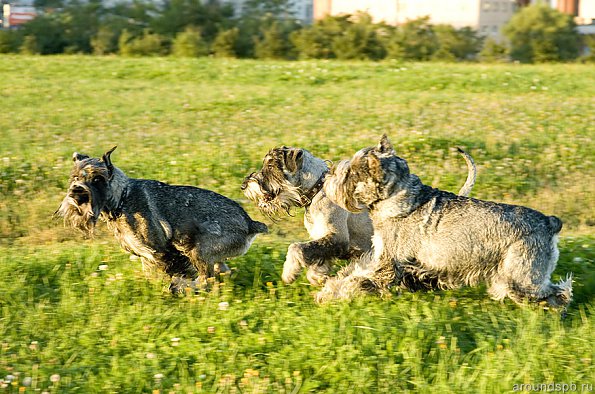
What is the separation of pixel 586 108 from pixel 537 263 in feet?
44.1

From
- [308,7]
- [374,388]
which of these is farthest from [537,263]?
[308,7]

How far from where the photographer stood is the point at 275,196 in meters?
8.20

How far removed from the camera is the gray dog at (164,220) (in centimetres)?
746

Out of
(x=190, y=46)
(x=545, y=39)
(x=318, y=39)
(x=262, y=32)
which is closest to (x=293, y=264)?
(x=318, y=39)

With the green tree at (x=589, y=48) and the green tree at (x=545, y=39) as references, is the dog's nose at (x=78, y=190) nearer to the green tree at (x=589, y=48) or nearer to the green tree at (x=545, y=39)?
the green tree at (x=545, y=39)

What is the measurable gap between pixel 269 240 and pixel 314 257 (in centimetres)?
230

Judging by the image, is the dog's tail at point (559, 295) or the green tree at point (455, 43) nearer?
the dog's tail at point (559, 295)

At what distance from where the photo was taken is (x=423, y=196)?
7551mm

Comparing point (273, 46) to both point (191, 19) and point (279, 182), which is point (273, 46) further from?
point (279, 182)

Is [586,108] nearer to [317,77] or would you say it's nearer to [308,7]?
[317,77]

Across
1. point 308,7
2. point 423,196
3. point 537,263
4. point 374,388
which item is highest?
point 308,7

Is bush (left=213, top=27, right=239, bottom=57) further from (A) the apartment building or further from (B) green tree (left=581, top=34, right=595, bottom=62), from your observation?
(A) the apartment building

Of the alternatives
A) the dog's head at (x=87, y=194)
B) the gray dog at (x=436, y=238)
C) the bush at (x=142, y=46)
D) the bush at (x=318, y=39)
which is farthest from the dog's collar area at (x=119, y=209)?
→ the bush at (x=142, y=46)

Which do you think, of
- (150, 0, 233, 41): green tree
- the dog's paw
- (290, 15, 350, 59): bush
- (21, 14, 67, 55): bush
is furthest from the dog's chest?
(150, 0, 233, 41): green tree
